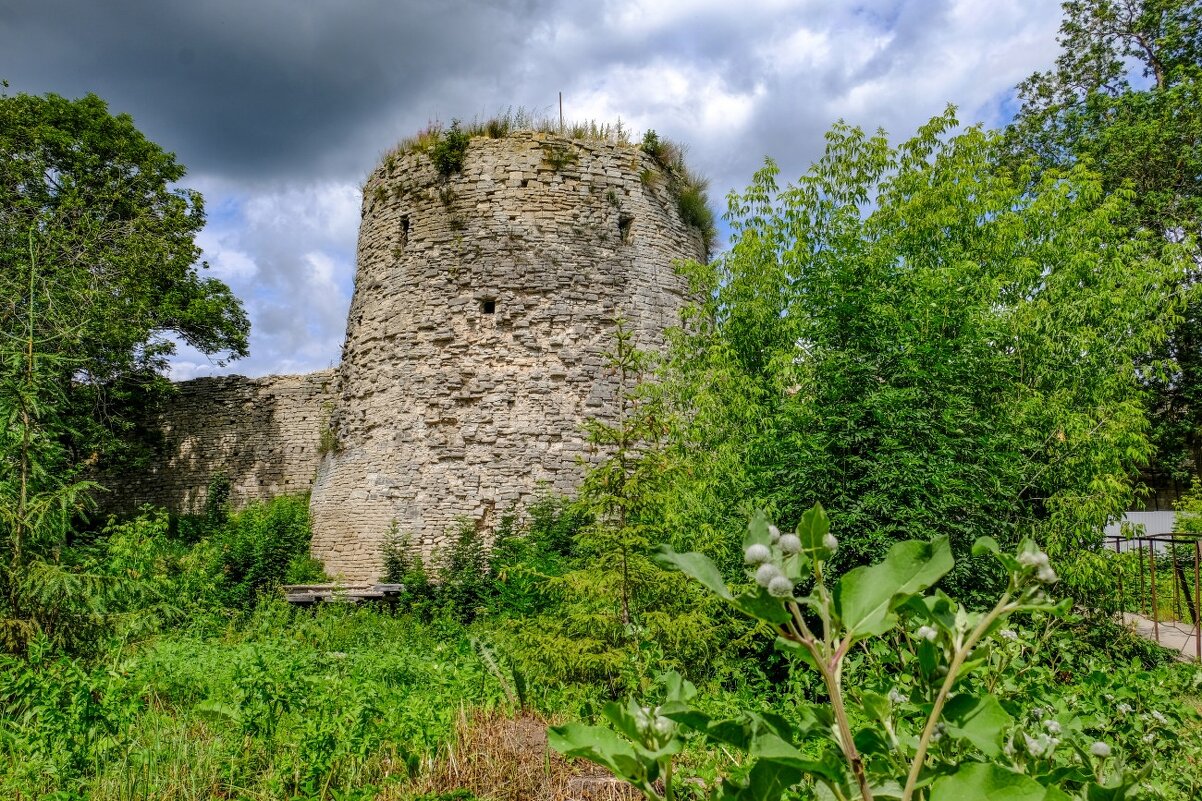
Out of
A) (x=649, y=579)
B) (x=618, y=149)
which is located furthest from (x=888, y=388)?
(x=618, y=149)

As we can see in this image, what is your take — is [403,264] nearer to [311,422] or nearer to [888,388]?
[311,422]

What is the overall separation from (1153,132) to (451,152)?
13.5m

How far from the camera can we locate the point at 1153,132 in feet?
43.7

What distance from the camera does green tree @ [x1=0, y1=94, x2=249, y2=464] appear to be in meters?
12.4

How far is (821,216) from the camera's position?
8234mm

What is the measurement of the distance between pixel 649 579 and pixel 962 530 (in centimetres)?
280

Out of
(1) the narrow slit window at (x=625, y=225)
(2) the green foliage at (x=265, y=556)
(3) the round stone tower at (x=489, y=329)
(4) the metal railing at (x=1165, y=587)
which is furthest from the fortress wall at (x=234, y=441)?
(4) the metal railing at (x=1165, y=587)

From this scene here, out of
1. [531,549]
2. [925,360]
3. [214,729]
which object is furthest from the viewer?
[531,549]

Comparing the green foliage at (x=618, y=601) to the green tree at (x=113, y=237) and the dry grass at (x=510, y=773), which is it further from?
the green tree at (x=113, y=237)

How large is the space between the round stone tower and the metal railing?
6.32m

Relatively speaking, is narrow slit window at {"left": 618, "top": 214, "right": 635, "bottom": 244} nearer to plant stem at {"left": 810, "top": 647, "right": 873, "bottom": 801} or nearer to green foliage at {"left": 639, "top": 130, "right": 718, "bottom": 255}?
green foliage at {"left": 639, "top": 130, "right": 718, "bottom": 255}

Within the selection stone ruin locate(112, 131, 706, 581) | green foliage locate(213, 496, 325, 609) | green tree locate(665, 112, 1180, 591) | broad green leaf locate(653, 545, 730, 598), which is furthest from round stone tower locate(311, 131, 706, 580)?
broad green leaf locate(653, 545, 730, 598)

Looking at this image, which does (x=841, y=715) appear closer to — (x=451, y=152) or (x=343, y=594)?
(x=343, y=594)


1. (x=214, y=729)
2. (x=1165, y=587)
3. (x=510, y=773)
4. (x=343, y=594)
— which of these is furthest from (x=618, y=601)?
(x=1165, y=587)
